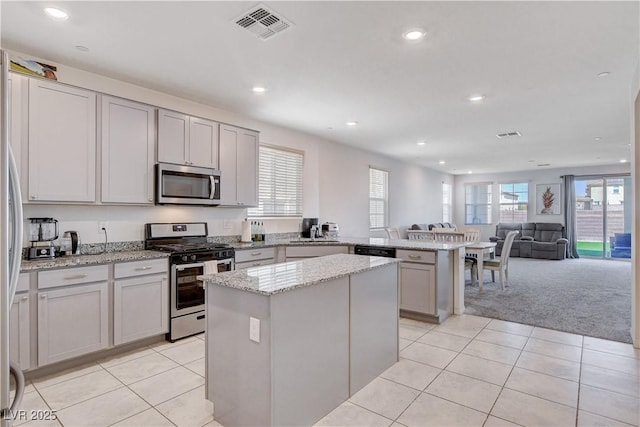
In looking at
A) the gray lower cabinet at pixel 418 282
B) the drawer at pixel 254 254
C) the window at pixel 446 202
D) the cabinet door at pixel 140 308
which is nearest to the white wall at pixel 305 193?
the drawer at pixel 254 254

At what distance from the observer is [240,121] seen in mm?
4770

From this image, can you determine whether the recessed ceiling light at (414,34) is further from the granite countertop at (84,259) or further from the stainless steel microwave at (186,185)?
the granite countertop at (84,259)

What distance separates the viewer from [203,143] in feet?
13.2

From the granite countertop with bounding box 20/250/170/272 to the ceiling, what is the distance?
1.78m

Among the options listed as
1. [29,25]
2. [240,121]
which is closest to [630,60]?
[240,121]

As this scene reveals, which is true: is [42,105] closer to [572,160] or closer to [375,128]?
[375,128]

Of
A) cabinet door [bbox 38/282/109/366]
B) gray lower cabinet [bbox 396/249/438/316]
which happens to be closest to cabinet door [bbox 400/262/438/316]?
gray lower cabinet [bbox 396/249/438/316]

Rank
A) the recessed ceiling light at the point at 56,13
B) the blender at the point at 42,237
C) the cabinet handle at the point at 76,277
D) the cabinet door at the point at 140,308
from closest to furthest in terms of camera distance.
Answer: the recessed ceiling light at the point at 56,13, the cabinet handle at the point at 76,277, the blender at the point at 42,237, the cabinet door at the point at 140,308

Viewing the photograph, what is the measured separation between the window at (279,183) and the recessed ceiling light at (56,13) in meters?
2.85

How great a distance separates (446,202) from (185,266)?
1010cm

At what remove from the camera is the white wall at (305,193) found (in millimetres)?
3342

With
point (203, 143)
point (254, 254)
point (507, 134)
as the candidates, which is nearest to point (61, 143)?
point (203, 143)

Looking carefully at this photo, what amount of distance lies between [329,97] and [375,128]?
1.62 metres

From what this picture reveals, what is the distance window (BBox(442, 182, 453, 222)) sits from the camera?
11414mm
